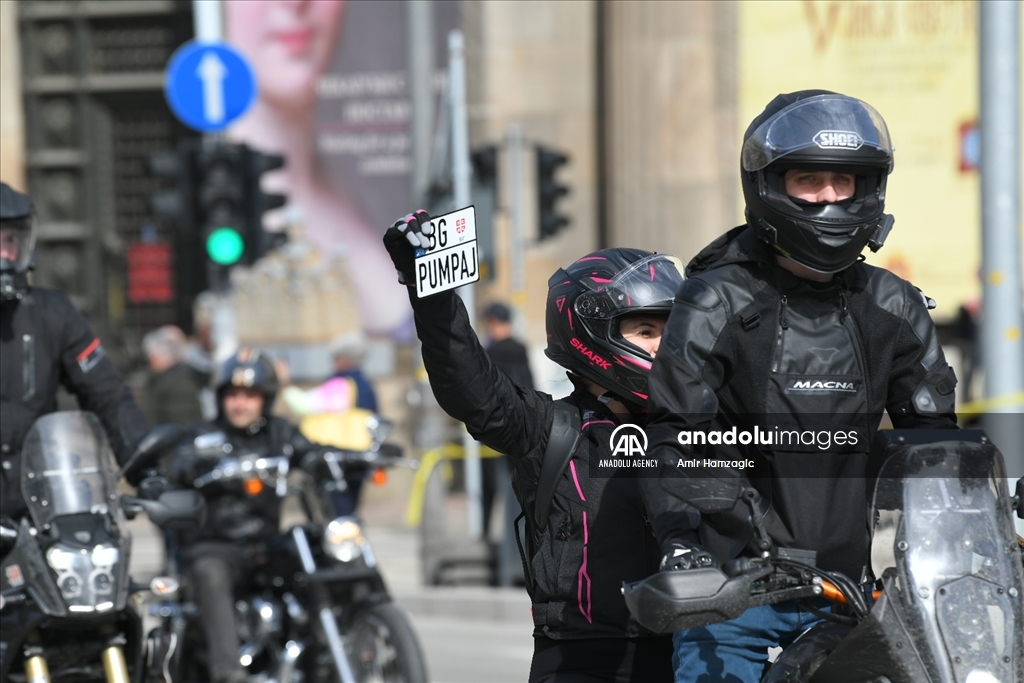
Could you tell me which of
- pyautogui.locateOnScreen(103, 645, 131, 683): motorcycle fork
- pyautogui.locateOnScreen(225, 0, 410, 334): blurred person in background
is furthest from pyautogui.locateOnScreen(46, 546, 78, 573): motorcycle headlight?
pyautogui.locateOnScreen(225, 0, 410, 334): blurred person in background

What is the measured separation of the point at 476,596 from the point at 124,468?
18.8ft

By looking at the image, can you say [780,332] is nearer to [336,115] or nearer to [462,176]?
[462,176]

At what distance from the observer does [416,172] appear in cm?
1330

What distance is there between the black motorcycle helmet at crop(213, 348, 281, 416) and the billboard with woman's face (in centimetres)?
967

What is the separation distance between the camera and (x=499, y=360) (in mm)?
11438

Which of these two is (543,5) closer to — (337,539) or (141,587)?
(337,539)

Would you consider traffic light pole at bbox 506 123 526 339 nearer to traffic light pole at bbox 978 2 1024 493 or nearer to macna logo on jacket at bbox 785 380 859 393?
traffic light pole at bbox 978 2 1024 493

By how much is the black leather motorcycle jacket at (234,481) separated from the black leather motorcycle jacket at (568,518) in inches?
141

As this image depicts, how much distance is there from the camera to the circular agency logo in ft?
11.3

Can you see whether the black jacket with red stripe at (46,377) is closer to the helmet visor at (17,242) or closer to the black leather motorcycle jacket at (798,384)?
the helmet visor at (17,242)

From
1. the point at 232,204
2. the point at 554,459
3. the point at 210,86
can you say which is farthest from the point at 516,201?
the point at 554,459

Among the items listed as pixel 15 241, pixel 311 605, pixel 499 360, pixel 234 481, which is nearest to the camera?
pixel 15 241

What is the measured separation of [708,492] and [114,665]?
2.62 m

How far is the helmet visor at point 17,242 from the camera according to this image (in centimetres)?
507
